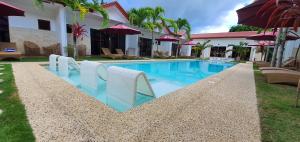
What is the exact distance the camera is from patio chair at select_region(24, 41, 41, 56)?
442 inches

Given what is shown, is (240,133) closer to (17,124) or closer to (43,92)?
(17,124)

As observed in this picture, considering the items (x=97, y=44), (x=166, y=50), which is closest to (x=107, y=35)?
(x=97, y=44)

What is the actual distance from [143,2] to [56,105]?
2021cm

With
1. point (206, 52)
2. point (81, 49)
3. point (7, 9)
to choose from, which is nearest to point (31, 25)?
point (81, 49)

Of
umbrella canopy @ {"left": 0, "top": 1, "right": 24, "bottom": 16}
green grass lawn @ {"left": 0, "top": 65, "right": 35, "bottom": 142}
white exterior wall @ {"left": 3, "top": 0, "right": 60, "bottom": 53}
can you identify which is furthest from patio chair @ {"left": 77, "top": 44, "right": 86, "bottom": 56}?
green grass lawn @ {"left": 0, "top": 65, "right": 35, "bottom": 142}

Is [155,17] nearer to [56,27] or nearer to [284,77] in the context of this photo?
[56,27]

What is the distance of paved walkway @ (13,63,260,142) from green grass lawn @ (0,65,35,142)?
0.26 feet

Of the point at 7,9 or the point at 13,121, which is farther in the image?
the point at 7,9

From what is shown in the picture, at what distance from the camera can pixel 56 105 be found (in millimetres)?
2664

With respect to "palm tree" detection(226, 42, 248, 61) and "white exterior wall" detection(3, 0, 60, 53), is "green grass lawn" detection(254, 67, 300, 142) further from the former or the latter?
"palm tree" detection(226, 42, 248, 61)

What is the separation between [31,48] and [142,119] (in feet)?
42.7

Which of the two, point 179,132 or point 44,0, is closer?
point 179,132

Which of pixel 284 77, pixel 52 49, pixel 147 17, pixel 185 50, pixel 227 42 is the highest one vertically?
pixel 147 17

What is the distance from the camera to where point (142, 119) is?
2318mm
